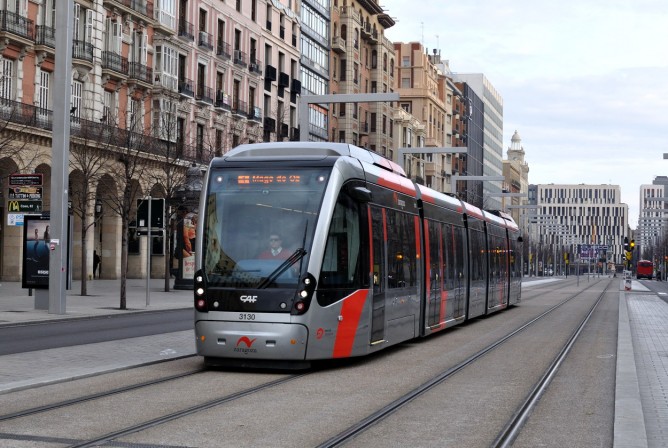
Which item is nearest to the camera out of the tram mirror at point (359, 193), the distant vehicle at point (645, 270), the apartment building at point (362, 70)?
the tram mirror at point (359, 193)

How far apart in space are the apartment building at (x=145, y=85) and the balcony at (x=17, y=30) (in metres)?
0.06

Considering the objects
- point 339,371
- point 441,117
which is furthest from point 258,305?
point 441,117

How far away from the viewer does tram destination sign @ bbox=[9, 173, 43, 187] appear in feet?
87.7

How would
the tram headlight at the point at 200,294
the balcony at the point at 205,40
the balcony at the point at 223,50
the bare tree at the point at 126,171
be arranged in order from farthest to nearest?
the balcony at the point at 223,50, the balcony at the point at 205,40, the bare tree at the point at 126,171, the tram headlight at the point at 200,294

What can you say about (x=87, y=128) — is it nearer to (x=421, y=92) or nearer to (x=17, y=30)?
(x=17, y=30)

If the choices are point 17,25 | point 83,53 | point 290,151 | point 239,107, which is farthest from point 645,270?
point 290,151

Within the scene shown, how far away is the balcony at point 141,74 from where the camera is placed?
56.2 metres

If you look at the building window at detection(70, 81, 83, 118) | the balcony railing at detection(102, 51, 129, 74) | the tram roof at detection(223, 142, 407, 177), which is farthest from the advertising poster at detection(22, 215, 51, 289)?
the balcony railing at detection(102, 51, 129, 74)

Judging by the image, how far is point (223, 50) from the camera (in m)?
67.0

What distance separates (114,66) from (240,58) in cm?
1636

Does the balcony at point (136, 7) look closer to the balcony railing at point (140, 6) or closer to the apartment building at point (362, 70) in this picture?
the balcony railing at point (140, 6)

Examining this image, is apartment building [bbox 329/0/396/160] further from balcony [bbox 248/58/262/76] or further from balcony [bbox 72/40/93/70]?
balcony [bbox 72/40/93/70]

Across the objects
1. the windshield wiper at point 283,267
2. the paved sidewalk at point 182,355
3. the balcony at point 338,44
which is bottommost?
the paved sidewalk at point 182,355

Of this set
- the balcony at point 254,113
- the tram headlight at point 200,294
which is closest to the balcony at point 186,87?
the balcony at point 254,113
